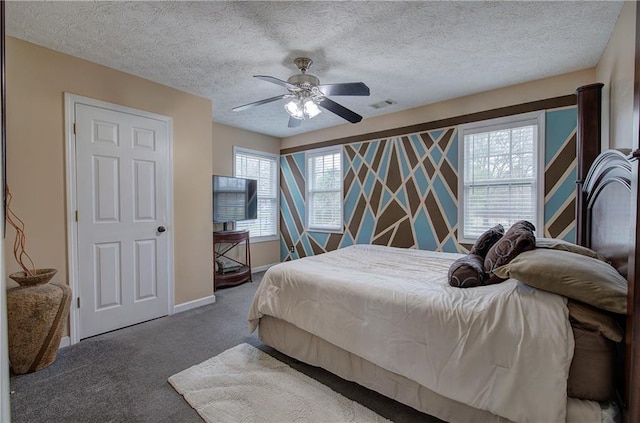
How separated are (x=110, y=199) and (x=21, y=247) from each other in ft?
2.42

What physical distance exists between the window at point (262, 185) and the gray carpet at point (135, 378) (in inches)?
94.2

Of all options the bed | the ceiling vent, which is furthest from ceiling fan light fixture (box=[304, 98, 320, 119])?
the ceiling vent

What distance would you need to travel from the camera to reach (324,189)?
515 centimetres

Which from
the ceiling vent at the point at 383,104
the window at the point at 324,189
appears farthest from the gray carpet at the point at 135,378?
the ceiling vent at the point at 383,104

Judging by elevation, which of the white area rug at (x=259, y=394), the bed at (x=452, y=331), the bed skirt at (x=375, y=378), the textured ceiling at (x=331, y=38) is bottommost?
the white area rug at (x=259, y=394)

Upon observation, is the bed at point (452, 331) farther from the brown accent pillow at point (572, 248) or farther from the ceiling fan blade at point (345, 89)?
the ceiling fan blade at point (345, 89)

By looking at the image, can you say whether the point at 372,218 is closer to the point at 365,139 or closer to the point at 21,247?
the point at 365,139

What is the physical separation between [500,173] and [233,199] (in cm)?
365

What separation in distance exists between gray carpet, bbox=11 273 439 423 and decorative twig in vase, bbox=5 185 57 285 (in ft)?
2.21

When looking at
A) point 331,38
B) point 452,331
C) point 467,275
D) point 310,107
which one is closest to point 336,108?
point 310,107

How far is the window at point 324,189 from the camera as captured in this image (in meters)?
4.98

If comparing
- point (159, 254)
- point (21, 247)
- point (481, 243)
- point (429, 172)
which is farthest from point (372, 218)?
point (21, 247)

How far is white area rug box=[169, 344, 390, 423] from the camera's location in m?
1.70

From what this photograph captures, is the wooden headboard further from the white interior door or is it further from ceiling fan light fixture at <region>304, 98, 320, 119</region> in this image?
the white interior door
